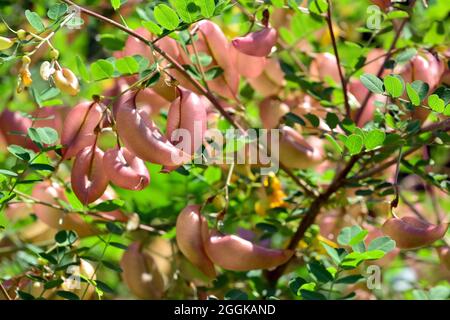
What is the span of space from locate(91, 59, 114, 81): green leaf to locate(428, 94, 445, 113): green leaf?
354 millimetres

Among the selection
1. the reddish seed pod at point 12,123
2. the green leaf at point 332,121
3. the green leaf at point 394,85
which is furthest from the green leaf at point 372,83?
the reddish seed pod at point 12,123

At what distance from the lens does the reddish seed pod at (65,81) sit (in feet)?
2.91

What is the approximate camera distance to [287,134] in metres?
1.12

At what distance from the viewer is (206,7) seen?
0.87 meters

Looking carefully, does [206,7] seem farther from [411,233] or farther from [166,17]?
[411,233]

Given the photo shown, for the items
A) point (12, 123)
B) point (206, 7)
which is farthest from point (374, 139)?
point (12, 123)

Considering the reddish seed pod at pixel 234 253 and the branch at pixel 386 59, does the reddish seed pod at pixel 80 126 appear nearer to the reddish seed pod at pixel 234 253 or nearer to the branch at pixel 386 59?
the reddish seed pod at pixel 234 253

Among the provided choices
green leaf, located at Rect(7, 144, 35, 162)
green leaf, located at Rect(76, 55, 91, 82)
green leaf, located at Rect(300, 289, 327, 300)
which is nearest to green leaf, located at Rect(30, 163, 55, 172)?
green leaf, located at Rect(7, 144, 35, 162)

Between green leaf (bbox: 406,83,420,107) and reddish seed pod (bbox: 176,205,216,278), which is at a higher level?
green leaf (bbox: 406,83,420,107)

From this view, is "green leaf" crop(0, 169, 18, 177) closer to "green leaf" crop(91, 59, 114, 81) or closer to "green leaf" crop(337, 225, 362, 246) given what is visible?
"green leaf" crop(91, 59, 114, 81)

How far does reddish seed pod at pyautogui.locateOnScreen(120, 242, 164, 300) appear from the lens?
1146mm

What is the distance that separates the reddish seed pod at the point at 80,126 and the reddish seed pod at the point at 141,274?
0.26 metres

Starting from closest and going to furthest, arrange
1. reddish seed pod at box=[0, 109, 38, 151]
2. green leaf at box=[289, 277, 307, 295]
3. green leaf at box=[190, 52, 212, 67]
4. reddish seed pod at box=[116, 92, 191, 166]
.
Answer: reddish seed pod at box=[116, 92, 191, 166]
green leaf at box=[289, 277, 307, 295]
green leaf at box=[190, 52, 212, 67]
reddish seed pod at box=[0, 109, 38, 151]
